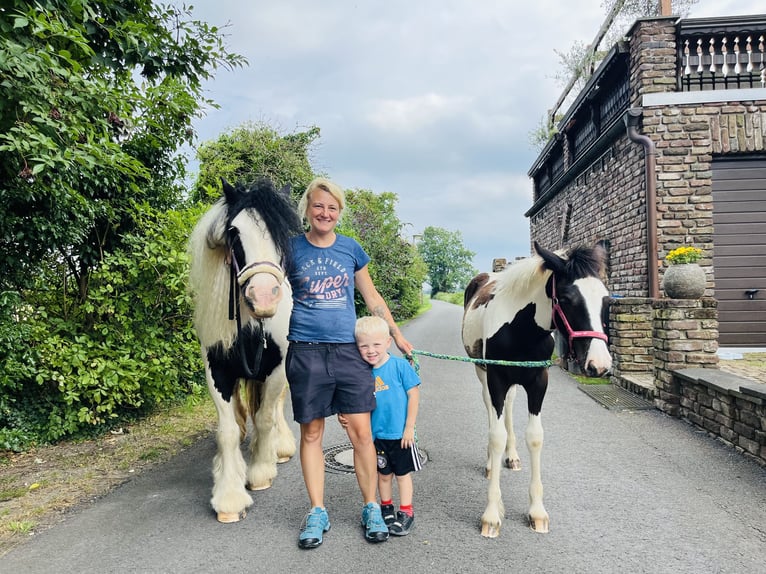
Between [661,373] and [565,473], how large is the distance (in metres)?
2.55

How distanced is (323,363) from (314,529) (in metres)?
0.94

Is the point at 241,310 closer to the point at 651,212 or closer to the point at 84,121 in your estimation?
the point at 84,121

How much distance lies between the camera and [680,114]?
7855 mm

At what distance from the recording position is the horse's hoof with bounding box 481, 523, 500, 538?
2.79 metres

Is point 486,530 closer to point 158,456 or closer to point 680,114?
point 158,456

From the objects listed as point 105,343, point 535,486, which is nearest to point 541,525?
point 535,486

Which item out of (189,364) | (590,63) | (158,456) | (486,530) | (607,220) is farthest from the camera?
(590,63)

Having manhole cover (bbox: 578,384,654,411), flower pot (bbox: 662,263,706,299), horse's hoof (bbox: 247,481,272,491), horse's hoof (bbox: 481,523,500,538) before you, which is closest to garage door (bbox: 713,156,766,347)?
manhole cover (bbox: 578,384,654,411)

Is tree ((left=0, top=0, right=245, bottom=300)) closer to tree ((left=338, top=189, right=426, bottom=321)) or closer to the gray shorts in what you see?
the gray shorts

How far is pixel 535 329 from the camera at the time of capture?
299 cm

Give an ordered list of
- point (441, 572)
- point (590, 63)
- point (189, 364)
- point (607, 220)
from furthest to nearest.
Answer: point (590, 63)
point (607, 220)
point (189, 364)
point (441, 572)

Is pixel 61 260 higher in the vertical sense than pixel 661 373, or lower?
higher

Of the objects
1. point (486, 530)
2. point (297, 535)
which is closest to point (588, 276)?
point (486, 530)

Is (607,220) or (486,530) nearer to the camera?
(486,530)
